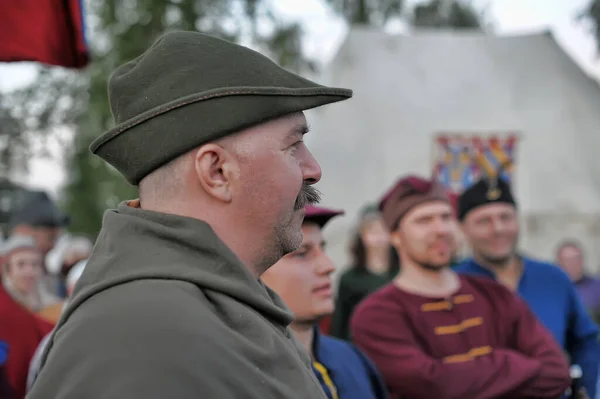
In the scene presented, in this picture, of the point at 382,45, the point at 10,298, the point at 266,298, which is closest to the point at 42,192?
the point at 10,298

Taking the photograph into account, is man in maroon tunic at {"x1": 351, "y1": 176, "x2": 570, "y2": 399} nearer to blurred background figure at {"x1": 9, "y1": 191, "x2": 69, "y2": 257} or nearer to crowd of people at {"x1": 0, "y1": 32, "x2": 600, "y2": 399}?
crowd of people at {"x1": 0, "y1": 32, "x2": 600, "y2": 399}

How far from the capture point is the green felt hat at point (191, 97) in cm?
143

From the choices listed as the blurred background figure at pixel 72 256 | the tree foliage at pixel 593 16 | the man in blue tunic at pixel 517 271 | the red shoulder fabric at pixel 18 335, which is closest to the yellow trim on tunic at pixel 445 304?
the man in blue tunic at pixel 517 271

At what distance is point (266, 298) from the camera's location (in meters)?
1.50

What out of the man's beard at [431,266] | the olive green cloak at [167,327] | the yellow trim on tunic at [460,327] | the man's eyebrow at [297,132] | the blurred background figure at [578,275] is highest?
the man's eyebrow at [297,132]

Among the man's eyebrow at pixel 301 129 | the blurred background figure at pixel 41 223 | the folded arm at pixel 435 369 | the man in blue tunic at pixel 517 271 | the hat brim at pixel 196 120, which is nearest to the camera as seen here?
the hat brim at pixel 196 120

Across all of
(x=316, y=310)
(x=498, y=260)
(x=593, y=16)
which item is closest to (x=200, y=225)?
(x=316, y=310)

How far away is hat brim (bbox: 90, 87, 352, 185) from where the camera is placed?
1426mm

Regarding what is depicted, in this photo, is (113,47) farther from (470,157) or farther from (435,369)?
(435,369)

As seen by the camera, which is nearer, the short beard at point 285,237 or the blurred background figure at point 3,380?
the short beard at point 285,237

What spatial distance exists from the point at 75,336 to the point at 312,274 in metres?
1.77

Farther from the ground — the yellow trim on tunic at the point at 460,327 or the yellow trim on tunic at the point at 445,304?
the yellow trim on tunic at the point at 445,304

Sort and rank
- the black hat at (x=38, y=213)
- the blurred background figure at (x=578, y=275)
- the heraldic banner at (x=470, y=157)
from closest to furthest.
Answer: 1. the black hat at (x=38, y=213)
2. the blurred background figure at (x=578, y=275)
3. the heraldic banner at (x=470, y=157)

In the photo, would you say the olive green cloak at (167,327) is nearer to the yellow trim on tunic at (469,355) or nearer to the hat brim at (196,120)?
the hat brim at (196,120)
